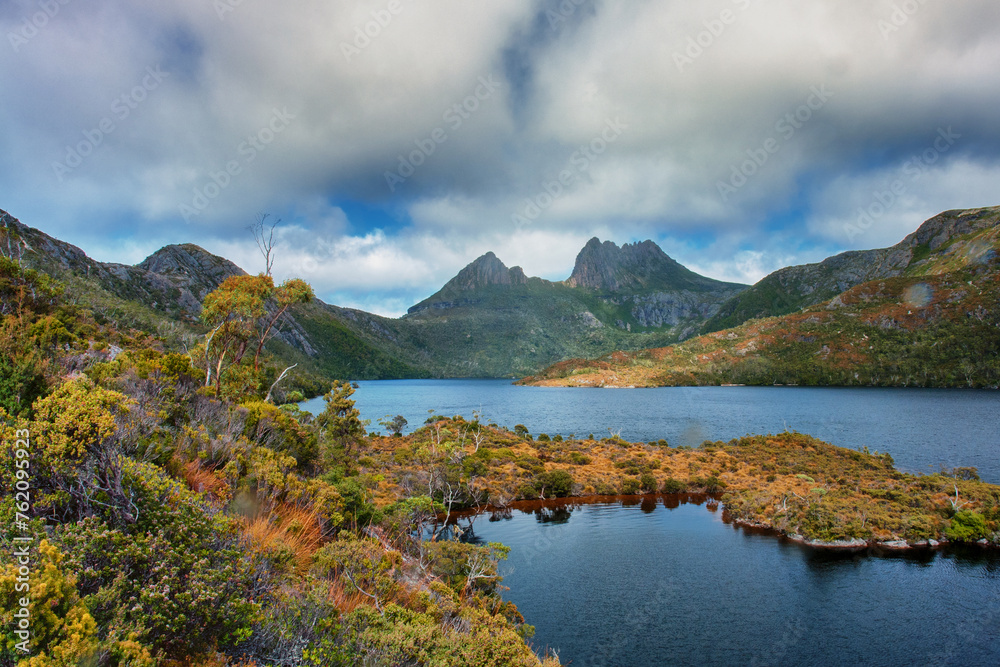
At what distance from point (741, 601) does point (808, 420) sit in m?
86.8

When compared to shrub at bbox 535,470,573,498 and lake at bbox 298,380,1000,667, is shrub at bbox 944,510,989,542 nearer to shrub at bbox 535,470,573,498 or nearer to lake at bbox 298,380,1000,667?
lake at bbox 298,380,1000,667

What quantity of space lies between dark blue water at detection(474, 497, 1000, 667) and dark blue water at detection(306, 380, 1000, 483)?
110 feet

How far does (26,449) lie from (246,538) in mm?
3418

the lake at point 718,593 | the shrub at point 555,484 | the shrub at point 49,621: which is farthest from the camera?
the shrub at point 555,484

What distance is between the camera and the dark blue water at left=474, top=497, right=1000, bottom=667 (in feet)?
65.4

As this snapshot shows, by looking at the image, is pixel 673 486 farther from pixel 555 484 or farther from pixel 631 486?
pixel 555 484

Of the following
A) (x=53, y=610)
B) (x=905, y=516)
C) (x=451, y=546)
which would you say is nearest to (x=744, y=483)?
(x=905, y=516)

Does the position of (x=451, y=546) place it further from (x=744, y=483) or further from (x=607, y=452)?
(x=607, y=452)

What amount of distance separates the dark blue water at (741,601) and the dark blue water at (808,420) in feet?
110

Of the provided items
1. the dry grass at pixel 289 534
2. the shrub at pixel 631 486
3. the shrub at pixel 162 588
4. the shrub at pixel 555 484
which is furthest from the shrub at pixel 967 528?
the shrub at pixel 162 588

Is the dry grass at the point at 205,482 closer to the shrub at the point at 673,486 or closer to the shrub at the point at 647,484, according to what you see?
the shrub at the point at 647,484

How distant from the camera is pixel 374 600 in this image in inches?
429

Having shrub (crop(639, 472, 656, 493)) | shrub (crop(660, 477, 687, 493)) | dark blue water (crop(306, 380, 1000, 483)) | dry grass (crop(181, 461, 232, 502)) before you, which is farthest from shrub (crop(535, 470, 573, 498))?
dry grass (crop(181, 461, 232, 502))

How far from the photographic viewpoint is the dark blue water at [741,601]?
19.9 m
